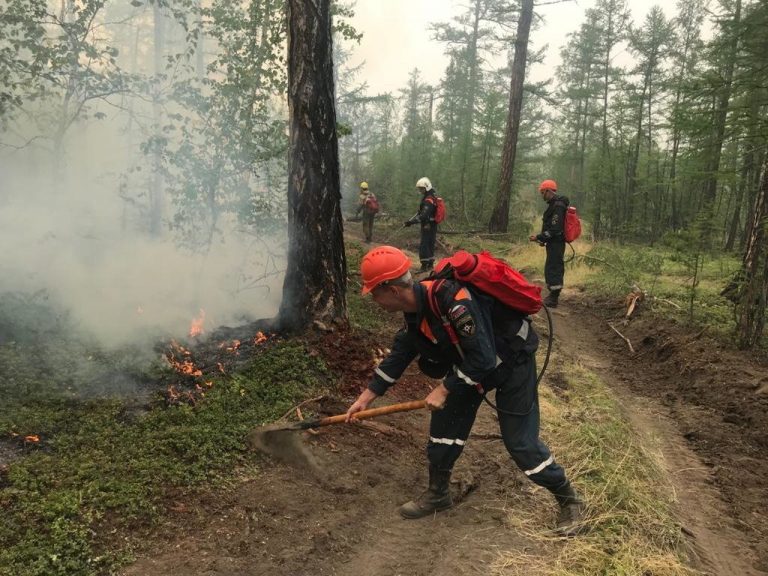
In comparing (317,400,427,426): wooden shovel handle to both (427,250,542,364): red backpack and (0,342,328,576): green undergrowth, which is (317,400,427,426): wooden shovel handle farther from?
(0,342,328,576): green undergrowth

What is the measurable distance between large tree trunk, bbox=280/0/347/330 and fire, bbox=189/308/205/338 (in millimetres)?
1037

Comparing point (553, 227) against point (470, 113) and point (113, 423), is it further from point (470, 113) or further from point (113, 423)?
point (470, 113)

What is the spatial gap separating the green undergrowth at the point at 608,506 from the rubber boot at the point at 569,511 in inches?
2.3

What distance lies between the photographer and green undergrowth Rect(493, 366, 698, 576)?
10.5 feet

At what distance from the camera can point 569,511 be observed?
364 cm

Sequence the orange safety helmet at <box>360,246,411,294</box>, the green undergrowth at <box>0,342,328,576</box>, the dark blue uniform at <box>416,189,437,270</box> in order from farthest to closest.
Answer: the dark blue uniform at <box>416,189,437,270</box>, the orange safety helmet at <box>360,246,411,294</box>, the green undergrowth at <box>0,342,328,576</box>

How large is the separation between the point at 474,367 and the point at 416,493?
5.00ft

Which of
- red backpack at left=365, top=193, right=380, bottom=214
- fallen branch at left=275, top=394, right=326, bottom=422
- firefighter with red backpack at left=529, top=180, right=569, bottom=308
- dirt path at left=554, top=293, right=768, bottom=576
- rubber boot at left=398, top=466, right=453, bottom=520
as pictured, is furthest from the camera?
red backpack at left=365, top=193, right=380, bottom=214

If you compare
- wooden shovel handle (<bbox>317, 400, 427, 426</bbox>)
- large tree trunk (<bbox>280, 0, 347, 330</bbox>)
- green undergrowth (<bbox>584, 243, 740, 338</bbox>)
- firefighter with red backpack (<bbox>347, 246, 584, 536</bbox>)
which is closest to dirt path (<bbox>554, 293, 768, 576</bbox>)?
green undergrowth (<bbox>584, 243, 740, 338</bbox>)

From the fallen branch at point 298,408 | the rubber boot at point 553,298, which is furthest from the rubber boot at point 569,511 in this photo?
the rubber boot at point 553,298

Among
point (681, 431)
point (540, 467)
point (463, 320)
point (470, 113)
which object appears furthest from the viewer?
point (470, 113)

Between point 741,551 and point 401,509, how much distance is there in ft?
8.03

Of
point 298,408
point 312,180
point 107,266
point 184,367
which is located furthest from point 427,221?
point 298,408

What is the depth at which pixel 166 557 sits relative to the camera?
10.0 ft
